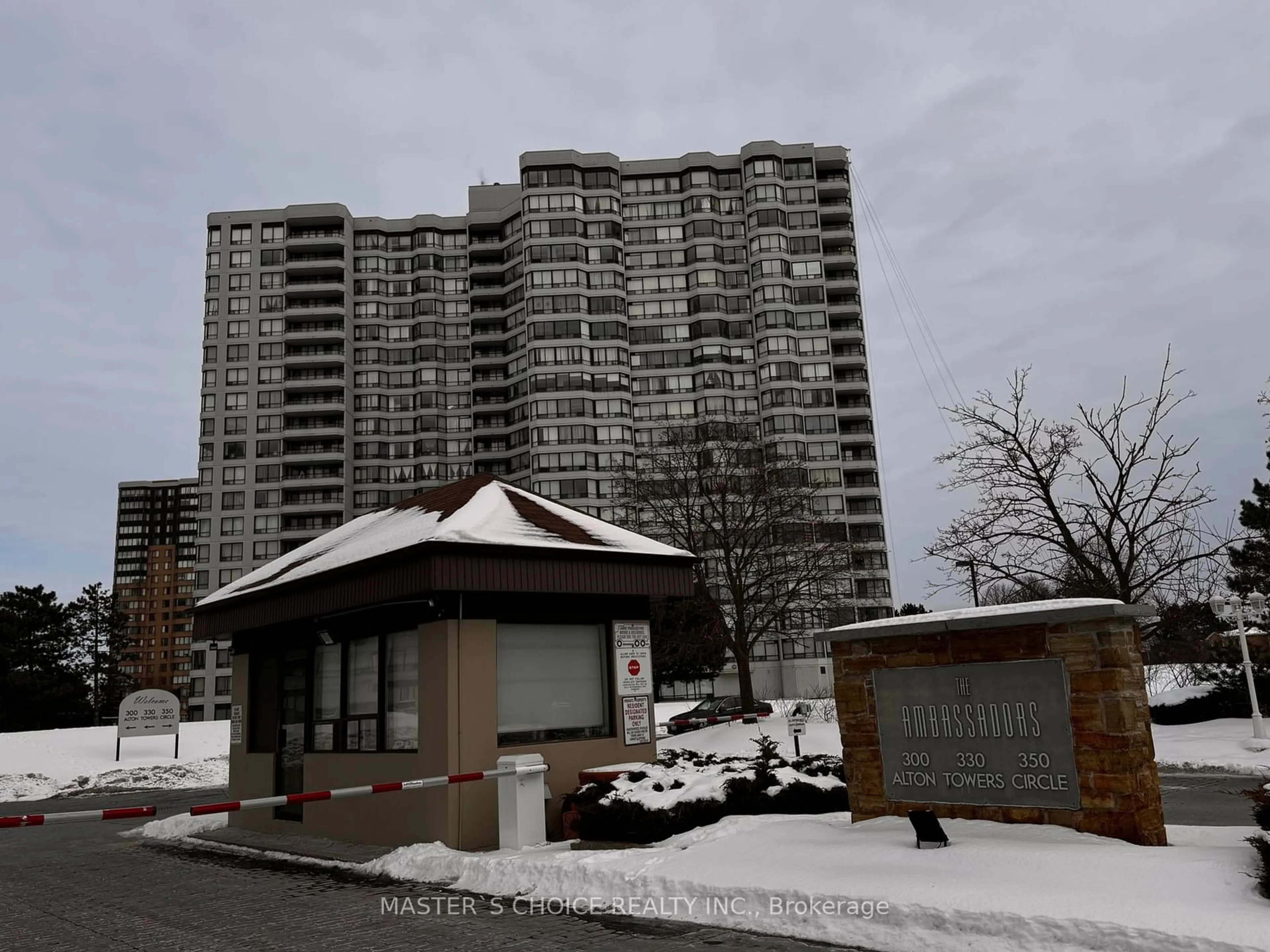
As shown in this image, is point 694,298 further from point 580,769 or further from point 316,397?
point 580,769

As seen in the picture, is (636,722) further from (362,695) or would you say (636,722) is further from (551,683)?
(362,695)

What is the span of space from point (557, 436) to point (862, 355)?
2787cm

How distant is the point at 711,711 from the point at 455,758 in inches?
965

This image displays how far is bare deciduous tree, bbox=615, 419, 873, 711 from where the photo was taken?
3006cm

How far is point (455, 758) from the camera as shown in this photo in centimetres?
1149

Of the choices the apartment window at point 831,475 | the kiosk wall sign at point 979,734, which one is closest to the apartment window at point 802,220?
the apartment window at point 831,475

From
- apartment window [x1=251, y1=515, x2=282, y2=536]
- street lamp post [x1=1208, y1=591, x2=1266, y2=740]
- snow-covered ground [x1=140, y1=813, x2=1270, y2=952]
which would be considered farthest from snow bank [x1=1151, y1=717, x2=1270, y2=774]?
apartment window [x1=251, y1=515, x2=282, y2=536]

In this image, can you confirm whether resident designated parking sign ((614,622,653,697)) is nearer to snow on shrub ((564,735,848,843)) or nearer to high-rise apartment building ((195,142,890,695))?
snow on shrub ((564,735,848,843))

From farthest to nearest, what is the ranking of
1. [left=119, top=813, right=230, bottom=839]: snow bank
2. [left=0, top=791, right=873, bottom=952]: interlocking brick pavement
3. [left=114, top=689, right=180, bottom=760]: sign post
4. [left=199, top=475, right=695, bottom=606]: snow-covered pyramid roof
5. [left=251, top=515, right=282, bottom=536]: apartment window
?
1. [left=251, top=515, right=282, bottom=536]: apartment window
2. [left=114, top=689, right=180, bottom=760]: sign post
3. [left=119, top=813, right=230, bottom=839]: snow bank
4. [left=199, top=475, right=695, bottom=606]: snow-covered pyramid roof
5. [left=0, top=791, right=873, bottom=952]: interlocking brick pavement

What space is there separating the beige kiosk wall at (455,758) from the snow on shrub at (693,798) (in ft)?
3.37

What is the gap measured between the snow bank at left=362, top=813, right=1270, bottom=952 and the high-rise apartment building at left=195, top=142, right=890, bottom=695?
70.3 metres

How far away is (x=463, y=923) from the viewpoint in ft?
25.6

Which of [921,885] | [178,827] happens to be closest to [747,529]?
[178,827]

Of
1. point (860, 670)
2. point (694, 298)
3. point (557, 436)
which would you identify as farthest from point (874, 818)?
point (694, 298)
